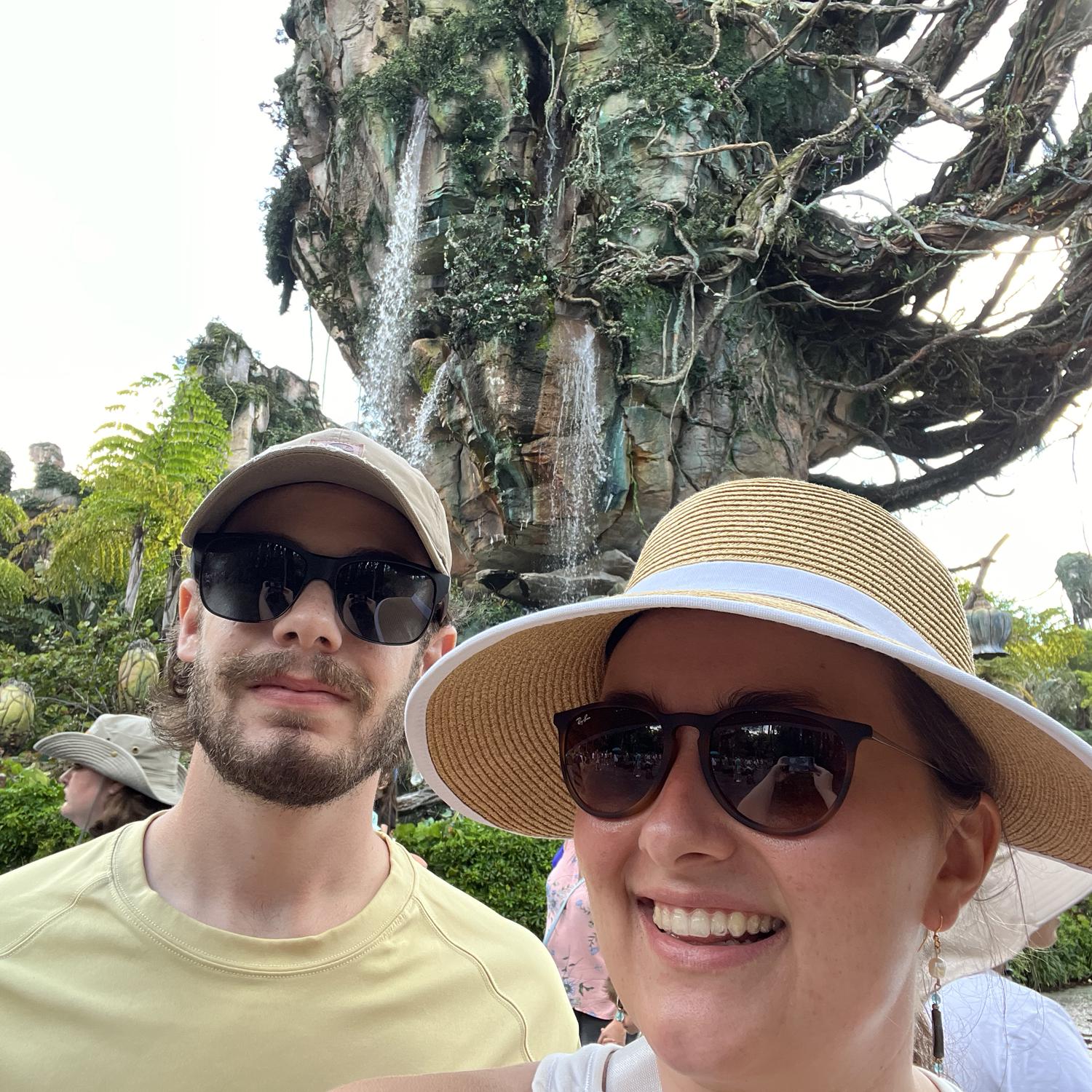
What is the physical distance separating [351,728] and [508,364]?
11426 mm

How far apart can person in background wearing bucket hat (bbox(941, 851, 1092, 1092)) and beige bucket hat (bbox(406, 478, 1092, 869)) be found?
0.75ft

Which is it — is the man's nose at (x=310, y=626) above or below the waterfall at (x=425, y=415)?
above

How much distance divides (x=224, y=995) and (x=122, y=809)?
1.92 m

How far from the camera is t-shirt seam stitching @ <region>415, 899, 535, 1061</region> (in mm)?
1341

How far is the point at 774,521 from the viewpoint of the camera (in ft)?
3.04

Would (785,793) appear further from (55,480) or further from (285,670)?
(55,480)

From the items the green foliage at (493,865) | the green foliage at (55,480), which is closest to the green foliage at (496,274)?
the green foliage at (493,865)

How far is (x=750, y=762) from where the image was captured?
0.81 metres

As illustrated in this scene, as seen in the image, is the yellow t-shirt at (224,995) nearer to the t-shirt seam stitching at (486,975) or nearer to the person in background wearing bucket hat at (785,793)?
the t-shirt seam stitching at (486,975)

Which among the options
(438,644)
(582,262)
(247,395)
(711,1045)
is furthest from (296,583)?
(247,395)

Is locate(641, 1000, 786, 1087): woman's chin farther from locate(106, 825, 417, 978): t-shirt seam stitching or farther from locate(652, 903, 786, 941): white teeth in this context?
locate(106, 825, 417, 978): t-shirt seam stitching

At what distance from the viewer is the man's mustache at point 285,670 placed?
1402 millimetres

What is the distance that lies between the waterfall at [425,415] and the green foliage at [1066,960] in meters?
10.0

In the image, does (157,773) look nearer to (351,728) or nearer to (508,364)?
(351,728)
